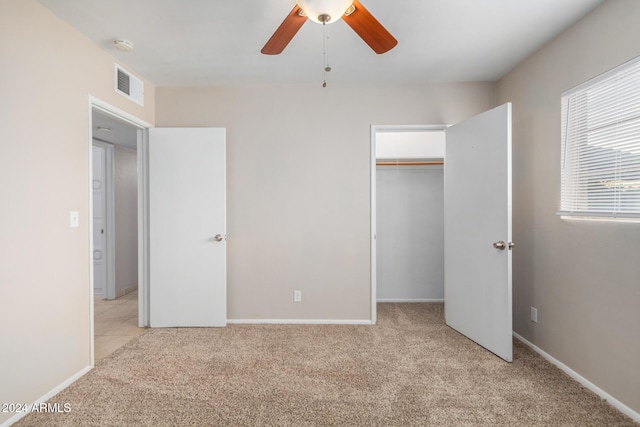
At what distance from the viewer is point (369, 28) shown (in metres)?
1.49

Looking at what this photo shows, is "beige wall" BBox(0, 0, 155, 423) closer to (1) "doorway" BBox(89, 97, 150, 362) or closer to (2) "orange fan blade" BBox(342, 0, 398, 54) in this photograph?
(1) "doorway" BBox(89, 97, 150, 362)

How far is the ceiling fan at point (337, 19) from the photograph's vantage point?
53.8 inches

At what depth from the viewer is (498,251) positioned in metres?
2.49

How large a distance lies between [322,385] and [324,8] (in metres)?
2.16

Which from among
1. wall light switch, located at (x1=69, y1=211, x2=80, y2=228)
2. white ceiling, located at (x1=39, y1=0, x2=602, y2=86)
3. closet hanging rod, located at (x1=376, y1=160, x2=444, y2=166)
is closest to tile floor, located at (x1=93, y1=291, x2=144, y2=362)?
wall light switch, located at (x1=69, y1=211, x2=80, y2=228)

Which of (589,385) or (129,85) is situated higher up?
(129,85)

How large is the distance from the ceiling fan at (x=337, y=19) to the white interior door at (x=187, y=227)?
1724 millimetres

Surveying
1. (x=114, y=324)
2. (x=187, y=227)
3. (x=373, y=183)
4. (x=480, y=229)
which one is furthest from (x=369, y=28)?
(x=114, y=324)

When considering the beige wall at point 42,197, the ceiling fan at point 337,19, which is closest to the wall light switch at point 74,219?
the beige wall at point 42,197

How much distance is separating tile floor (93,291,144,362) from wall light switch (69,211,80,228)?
1.12m

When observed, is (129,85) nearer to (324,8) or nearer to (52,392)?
(324,8)

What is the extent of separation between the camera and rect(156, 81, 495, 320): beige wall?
3219mm

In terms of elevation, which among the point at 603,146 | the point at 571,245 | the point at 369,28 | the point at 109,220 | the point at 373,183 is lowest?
the point at 571,245

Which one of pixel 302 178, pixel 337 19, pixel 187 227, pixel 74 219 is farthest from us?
pixel 302 178
